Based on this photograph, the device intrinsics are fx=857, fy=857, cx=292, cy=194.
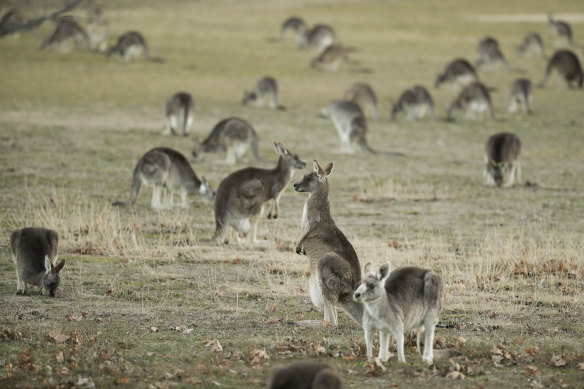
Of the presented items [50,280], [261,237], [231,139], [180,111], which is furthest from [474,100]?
[50,280]

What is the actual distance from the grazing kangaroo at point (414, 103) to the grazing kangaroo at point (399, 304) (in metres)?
21.6

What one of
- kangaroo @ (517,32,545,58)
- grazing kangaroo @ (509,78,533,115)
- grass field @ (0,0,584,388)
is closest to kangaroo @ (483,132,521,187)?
grass field @ (0,0,584,388)

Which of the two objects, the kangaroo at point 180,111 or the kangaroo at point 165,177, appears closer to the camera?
the kangaroo at point 165,177

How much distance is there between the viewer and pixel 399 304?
7.36m

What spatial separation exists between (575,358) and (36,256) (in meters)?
5.81

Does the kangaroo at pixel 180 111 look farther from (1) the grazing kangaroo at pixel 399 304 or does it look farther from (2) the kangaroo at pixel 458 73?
(1) the grazing kangaroo at pixel 399 304

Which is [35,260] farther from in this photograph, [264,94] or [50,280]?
[264,94]

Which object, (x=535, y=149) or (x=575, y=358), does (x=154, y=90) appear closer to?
(x=535, y=149)

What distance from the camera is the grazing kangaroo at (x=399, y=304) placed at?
7230 mm

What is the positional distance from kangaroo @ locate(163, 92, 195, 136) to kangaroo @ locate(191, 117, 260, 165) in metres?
3.13

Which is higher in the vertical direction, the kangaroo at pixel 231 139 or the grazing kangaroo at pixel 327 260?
the kangaroo at pixel 231 139

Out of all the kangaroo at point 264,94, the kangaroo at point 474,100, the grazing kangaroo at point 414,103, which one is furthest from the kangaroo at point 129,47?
the kangaroo at point 474,100

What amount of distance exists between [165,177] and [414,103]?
15.5m

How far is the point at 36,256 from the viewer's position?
379 inches
